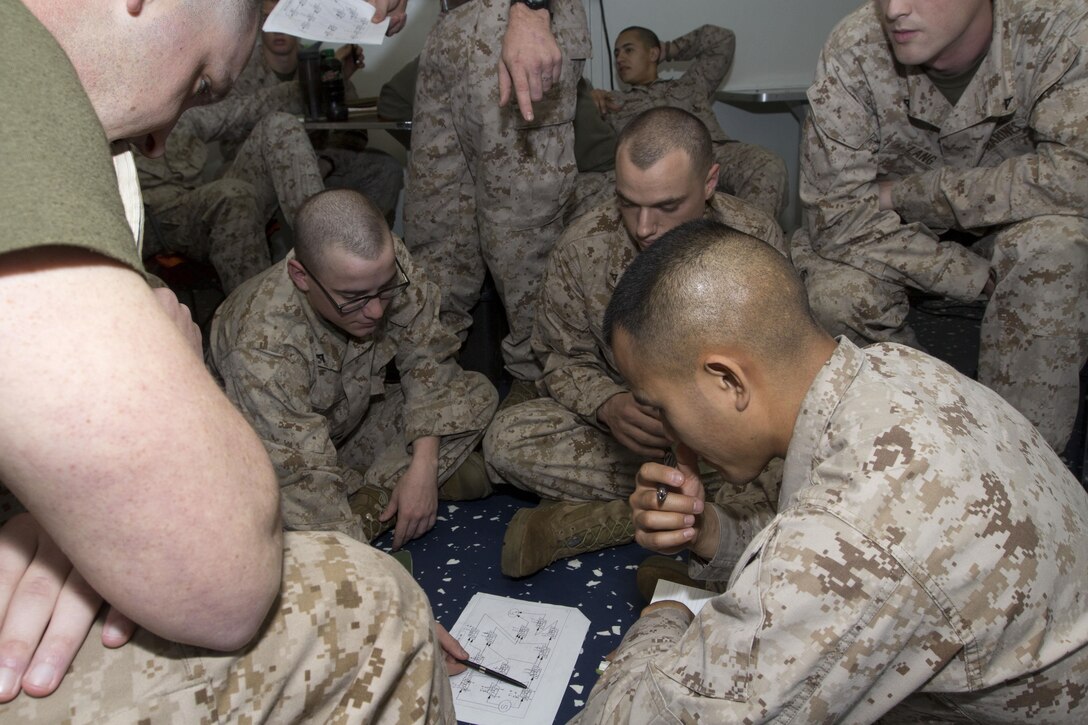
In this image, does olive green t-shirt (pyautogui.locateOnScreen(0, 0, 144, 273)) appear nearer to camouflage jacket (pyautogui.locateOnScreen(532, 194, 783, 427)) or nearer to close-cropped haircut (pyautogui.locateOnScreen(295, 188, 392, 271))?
close-cropped haircut (pyautogui.locateOnScreen(295, 188, 392, 271))

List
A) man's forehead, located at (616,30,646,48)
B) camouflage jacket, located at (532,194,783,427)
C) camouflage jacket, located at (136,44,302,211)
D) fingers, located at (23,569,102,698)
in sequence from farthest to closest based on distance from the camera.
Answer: man's forehead, located at (616,30,646,48) → camouflage jacket, located at (136,44,302,211) → camouflage jacket, located at (532,194,783,427) → fingers, located at (23,569,102,698)

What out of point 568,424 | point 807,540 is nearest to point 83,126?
point 807,540

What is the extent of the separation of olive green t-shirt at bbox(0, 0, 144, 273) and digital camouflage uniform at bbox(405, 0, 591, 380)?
2.13 metres

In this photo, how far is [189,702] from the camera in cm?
80

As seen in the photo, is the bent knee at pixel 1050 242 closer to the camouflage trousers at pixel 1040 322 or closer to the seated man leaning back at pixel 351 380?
the camouflage trousers at pixel 1040 322

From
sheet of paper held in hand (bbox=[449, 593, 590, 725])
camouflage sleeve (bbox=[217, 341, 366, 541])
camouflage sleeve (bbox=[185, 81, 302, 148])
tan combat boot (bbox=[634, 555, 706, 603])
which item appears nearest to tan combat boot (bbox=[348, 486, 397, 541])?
camouflage sleeve (bbox=[217, 341, 366, 541])

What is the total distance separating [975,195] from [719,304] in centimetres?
144

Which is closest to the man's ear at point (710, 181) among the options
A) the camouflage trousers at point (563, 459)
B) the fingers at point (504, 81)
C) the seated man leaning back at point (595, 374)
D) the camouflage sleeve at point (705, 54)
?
the seated man leaning back at point (595, 374)

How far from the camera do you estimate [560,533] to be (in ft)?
6.90

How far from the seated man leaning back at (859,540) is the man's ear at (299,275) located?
121cm

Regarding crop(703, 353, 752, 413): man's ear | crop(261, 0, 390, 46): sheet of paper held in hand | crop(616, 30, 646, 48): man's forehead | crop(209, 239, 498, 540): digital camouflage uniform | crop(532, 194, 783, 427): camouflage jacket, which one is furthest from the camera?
crop(616, 30, 646, 48): man's forehead

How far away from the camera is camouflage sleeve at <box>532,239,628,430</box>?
7.91ft

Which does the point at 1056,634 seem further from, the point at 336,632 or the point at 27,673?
the point at 27,673

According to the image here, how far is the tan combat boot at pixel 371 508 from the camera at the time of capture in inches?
89.1
